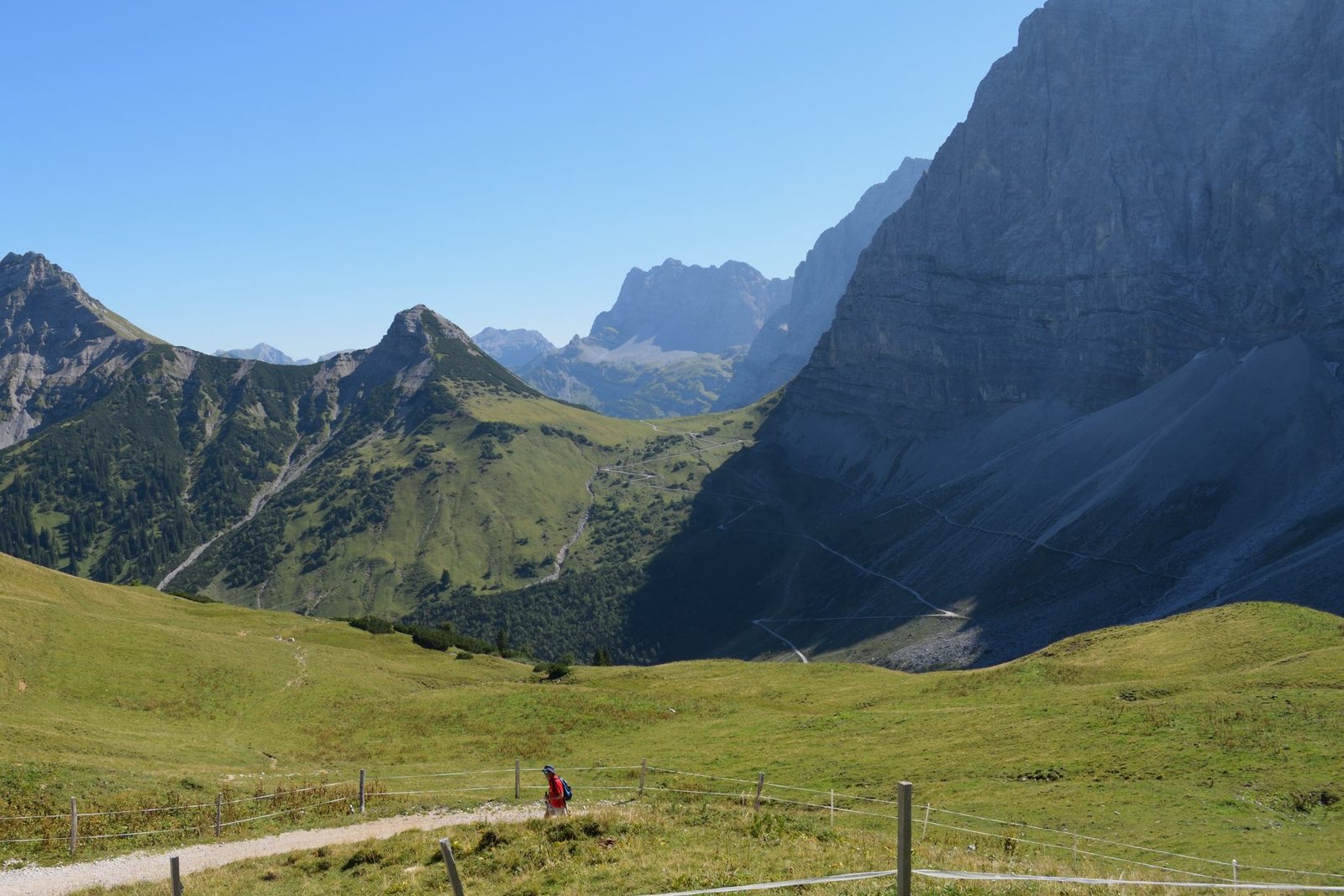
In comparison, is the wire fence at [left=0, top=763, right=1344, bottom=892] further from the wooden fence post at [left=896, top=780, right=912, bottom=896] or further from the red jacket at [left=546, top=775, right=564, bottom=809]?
the red jacket at [left=546, top=775, right=564, bottom=809]

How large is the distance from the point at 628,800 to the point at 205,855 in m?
16.5

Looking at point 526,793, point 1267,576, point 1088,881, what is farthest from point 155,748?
point 1267,576

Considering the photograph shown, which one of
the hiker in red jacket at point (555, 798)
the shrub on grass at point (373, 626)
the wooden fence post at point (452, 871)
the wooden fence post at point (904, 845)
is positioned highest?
the wooden fence post at point (904, 845)

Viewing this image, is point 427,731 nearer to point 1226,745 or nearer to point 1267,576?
point 1226,745

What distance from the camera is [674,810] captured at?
109 ft

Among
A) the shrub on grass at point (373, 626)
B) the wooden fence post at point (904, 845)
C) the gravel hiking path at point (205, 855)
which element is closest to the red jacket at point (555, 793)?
the gravel hiking path at point (205, 855)

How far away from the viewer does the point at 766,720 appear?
62375mm

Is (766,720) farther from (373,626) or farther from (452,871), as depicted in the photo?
(373,626)

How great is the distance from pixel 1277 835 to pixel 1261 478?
607 feet

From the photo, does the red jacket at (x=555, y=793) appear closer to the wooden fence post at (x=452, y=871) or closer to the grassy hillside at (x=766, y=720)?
the grassy hillside at (x=766, y=720)

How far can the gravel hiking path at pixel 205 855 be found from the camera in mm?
28984

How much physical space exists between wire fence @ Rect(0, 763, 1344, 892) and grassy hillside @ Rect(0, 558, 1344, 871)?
5.88ft

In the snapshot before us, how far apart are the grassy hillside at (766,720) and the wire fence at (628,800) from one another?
1793mm

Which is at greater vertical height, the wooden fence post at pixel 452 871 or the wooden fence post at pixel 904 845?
the wooden fence post at pixel 904 845
